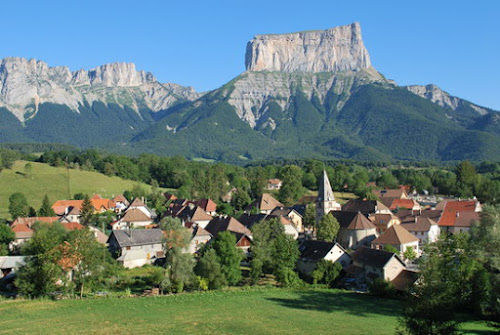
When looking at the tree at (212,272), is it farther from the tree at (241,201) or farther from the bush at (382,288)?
the tree at (241,201)

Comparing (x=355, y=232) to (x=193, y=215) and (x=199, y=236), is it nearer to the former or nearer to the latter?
(x=199, y=236)

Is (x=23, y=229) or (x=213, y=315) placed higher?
(x=23, y=229)

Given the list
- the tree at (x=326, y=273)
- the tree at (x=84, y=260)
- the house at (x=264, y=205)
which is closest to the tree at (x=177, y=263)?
the tree at (x=84, y=260)

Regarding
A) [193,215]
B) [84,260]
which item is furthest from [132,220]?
[84,260]

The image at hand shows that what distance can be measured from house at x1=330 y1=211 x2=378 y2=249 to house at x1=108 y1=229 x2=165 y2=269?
26.0 meters

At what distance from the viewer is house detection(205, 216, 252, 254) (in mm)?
62781

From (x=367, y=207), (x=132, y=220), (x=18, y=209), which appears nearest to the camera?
(x=18, y=209)

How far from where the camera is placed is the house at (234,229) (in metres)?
62.8

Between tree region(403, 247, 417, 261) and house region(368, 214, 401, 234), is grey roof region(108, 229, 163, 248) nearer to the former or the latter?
tree region(403, 247, 417, 261)

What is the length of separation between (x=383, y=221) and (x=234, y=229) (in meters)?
25.5

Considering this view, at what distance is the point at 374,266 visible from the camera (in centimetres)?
4972

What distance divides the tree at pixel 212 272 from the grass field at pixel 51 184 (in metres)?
58.3

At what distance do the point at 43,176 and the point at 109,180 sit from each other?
17259 mm

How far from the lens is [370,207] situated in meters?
84.6
